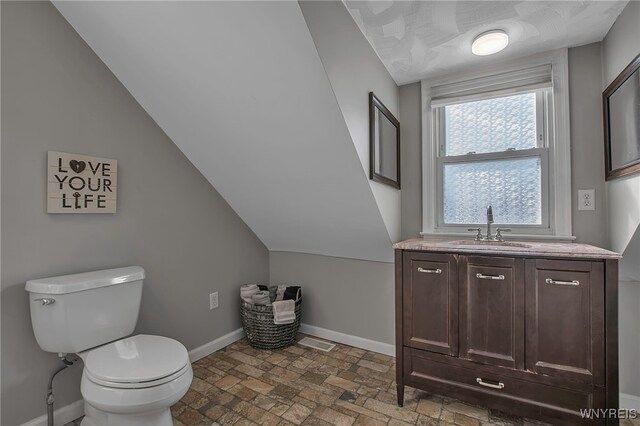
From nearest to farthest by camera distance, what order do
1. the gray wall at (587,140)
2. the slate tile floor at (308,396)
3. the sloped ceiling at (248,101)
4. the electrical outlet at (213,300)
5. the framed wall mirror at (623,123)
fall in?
1. the sloped ceiling at (248,101)
2. the framed wall mirror at (623,123)
3. the slate tile floor at (308,396)
4. the gray wall at (587,140)
5. the electrical outlet at (213,300)

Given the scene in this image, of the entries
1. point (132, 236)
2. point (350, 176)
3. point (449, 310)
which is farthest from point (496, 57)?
point (132, 236)

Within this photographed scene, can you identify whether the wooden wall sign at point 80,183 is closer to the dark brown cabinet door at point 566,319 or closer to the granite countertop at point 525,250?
the granite countertop at point 525,250

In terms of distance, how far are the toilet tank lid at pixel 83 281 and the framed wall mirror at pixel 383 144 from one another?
1.44m

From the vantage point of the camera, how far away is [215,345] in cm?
238

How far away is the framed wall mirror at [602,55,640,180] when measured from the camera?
4.69 feet

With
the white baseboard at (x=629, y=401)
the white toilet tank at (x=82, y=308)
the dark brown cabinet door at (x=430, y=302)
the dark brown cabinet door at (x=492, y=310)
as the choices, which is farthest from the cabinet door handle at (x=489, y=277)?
the white toilet tank at (x=82, y=308)

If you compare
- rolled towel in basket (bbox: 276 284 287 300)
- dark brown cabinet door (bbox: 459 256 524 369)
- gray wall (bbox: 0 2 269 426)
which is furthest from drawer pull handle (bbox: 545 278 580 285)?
gray wall (bbox: 0 2 269 426)

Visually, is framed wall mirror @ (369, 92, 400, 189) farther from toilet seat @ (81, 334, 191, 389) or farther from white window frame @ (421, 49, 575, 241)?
toilet seat @ (81, 334, 191, 389)

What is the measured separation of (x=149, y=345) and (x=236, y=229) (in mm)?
1196

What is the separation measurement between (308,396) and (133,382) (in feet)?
3.28

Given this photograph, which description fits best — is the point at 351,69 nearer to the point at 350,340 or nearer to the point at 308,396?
the point at 308,396

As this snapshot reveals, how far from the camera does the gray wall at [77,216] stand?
4.54 ft

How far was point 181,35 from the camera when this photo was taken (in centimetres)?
140

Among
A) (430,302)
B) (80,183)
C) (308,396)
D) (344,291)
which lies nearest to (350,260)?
(344,291)
